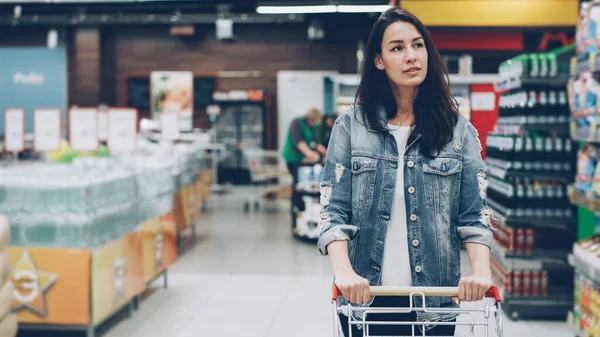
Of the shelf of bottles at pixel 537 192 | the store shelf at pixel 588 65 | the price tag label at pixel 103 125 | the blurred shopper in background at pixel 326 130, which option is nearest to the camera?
the store shelf at pixel 588 65

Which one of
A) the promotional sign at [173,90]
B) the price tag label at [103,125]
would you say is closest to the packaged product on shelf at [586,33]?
the price tag label at [103,125]

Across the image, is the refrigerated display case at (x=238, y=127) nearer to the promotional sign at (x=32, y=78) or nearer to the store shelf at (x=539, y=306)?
the promotional sign at (x=32, y=78)

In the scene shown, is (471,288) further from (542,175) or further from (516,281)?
(516,281)

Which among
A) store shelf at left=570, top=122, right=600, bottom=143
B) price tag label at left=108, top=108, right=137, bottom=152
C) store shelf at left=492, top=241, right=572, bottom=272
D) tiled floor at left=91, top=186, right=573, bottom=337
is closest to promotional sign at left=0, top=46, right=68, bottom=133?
tiled floor at left=91, top=186, right=573, bottom=337

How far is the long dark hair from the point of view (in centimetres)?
196

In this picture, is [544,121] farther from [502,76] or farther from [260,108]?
[260,108]

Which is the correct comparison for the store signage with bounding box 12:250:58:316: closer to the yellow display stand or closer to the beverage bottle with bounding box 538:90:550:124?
the yellow display stand

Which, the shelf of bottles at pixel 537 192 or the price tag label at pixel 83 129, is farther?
the price tag label at pixel 83 129

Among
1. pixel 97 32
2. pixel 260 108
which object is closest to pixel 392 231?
pixel 260 108

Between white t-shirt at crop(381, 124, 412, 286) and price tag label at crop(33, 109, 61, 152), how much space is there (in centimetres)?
566

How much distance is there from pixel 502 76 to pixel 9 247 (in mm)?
3943

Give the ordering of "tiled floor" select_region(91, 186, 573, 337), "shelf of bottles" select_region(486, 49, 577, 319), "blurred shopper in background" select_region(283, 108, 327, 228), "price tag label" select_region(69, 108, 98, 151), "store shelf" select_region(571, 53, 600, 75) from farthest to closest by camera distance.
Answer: "blurred shopper in background" select_region(283, 108, 327, 228) < "price tag label" select_region(69, 108, 98, 151) < "shelf of bottles" select_region(486, 49, 577, 319) < "tiled floor" select_region(91, 186, 573, 337) < "store shelf" select_region(571, 53, 600, 75)

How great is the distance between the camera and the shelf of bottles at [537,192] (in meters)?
5.18

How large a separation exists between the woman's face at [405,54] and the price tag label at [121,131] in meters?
5.48
